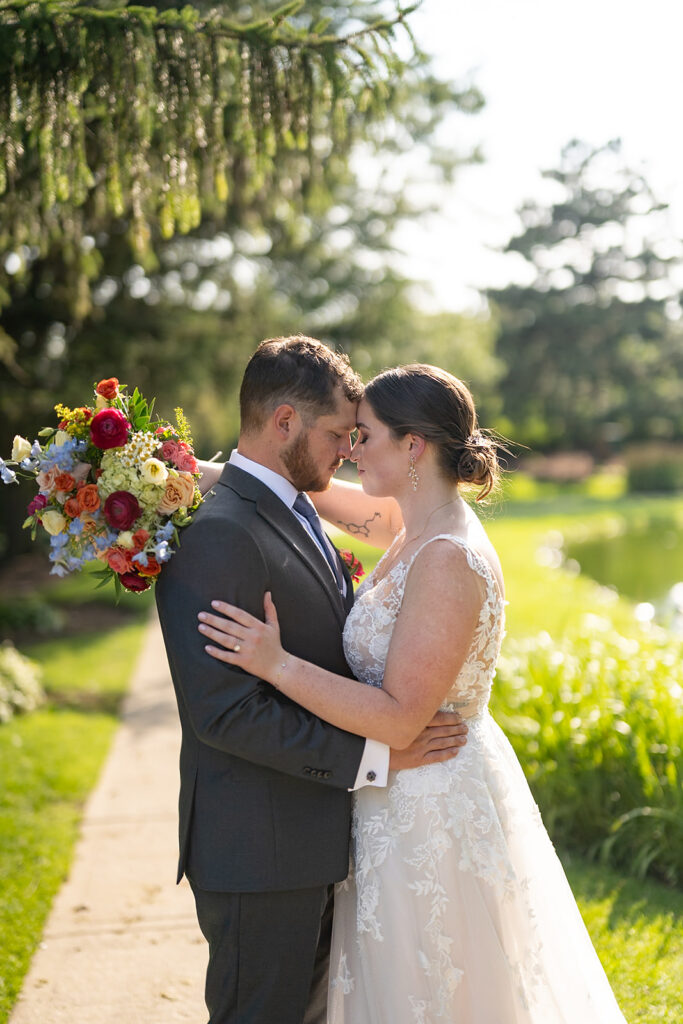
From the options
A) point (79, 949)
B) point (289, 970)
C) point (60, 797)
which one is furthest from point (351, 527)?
point (60, 797)

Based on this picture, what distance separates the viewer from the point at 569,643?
7441 mm

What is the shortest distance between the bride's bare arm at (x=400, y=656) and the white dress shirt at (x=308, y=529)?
0.05m

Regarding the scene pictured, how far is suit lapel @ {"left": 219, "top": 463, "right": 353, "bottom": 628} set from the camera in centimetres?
281

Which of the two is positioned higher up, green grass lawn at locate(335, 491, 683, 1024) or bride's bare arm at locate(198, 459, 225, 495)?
bride's bare arm at locate(198, 459, 225, 495)

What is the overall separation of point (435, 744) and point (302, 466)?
0.94 m

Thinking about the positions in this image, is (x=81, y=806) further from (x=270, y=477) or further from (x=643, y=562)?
(x=643, y=562)

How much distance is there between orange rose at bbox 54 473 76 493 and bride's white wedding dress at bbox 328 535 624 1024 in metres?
→ 0.97

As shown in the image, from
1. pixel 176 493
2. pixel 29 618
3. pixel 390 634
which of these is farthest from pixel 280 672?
pixel 29 618

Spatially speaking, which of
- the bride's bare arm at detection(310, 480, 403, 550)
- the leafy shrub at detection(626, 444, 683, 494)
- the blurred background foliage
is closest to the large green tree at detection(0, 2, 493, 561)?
the blurred background foliage

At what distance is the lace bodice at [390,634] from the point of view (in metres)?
2.88

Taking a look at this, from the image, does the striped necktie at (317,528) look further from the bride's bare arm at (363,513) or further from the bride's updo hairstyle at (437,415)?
the bride's bare arm at (363,513)

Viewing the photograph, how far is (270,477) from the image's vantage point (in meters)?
2.88

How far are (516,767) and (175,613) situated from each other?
4.40 ft

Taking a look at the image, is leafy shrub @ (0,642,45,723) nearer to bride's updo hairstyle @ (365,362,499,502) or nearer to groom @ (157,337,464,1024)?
groom @ (157,337,464,1024)
